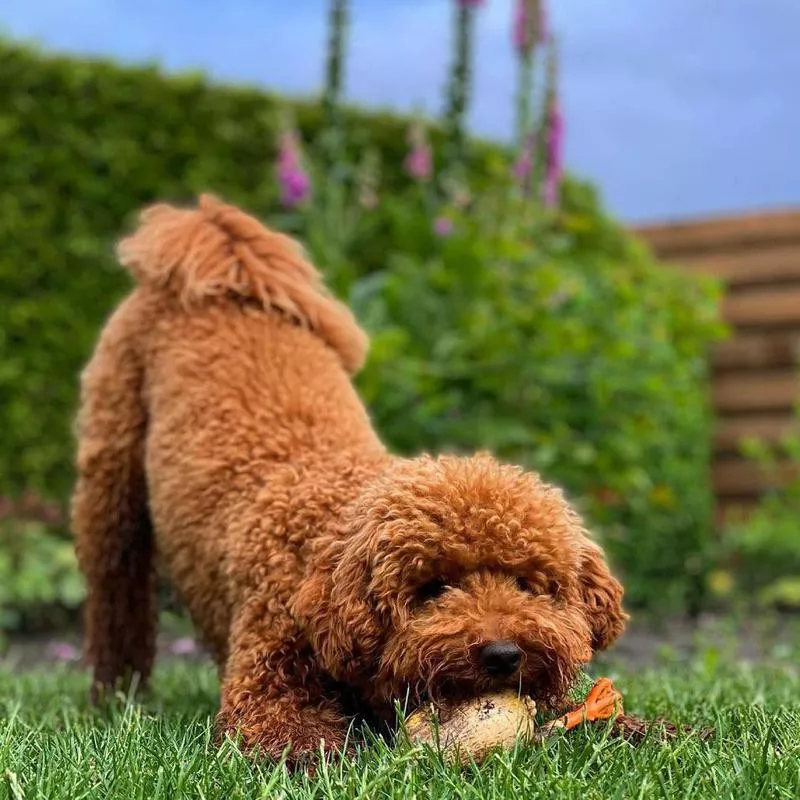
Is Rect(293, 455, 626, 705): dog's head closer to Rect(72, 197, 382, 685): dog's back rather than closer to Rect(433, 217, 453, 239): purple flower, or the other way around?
Rect(72, 197, 382, 685): dog's back

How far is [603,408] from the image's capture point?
285 inches

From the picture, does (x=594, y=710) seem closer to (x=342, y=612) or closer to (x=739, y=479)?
(x=342, y=612)

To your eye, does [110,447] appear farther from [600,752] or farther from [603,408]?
[603,408]

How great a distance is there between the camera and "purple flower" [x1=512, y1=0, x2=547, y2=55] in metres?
7.86

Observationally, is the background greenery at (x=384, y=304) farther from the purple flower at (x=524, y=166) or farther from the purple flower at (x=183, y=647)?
the purple flower at (x=183, y=647)

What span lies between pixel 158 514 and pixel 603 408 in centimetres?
437

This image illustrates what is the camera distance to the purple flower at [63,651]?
619 centimetres

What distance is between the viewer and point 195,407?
3268 mm

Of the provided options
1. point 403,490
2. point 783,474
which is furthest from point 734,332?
point 403,490

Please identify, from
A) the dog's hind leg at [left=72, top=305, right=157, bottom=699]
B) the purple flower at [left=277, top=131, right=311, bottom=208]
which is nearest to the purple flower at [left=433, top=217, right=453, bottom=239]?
the purple flower at [left=277, top=131, right=311, bottom=208]

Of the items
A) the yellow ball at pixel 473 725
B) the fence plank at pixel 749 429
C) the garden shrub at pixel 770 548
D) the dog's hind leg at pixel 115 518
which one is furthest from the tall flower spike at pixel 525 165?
the yellow ball at pixel 473 725

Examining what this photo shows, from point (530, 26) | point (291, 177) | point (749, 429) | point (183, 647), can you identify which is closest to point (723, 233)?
point (749, 429)

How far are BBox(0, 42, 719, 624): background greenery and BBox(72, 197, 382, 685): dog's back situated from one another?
2.42 meters

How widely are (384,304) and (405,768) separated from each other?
5006 mm
